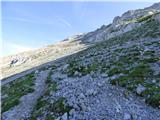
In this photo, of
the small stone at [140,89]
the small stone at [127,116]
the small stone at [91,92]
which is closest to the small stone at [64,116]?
the small stone at [91,92]

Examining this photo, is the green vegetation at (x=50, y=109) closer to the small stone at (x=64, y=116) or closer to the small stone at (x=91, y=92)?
the small stone at (x=64, y=116)

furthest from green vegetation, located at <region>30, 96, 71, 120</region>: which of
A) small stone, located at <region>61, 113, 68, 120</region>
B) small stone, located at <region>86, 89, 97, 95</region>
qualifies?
small stone, located at <region>86, 89, 97, 95</region>

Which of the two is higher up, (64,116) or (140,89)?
(64,116)

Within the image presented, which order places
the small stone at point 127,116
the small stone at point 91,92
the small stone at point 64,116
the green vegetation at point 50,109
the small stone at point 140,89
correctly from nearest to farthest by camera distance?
the small stone at point 127,116
the small stone at point 64,116
the green vegetation at point 50,109
the small stone at point 140,89
the small stone at point 91,92

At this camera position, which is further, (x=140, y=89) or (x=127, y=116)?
(x=140, y=89)

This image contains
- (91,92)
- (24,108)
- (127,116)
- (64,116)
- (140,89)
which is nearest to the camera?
(127,116)

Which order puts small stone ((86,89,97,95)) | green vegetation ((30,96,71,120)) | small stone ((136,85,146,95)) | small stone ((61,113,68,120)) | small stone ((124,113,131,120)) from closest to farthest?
1. small stone ((124,113,131,120))
2. small stone ((61,113,68,120))
3. green vegetation ((30,96,71,120))
4. small stone ((136,85,146,95))
5. small stone ((86,89,97,95))

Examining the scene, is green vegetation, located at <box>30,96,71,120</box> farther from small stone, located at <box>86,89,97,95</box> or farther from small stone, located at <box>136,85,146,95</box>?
small stone, located at <box>136,85,146,95</box>

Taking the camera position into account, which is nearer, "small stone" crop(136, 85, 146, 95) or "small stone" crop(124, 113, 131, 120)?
"small stone" crop(124, 113, 131, 120)

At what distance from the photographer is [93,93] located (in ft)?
92.0

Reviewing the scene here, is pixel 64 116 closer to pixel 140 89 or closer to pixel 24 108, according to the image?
pixel 24 108

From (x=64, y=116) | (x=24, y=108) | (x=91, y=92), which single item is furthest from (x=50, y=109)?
(x=24, y=108)

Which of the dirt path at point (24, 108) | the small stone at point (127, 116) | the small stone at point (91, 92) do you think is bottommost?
the small stone at point (127, 116)

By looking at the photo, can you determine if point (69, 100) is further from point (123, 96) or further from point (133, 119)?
point (133, 119)
